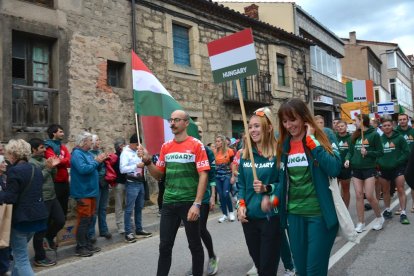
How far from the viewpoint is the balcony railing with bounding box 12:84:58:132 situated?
8.78m

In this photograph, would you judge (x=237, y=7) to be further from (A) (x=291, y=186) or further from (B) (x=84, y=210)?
(A) (x=291, y=186)

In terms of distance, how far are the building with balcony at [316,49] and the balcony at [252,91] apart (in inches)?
48.6

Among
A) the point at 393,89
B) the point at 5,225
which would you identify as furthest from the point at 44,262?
the point at 393,89

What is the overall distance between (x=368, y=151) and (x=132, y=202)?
4239 millimetres

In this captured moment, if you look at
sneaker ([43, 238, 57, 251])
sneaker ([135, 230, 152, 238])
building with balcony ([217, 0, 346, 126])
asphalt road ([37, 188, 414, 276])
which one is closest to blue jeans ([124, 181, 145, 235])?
sneaker ([135, 230, 152, 238])

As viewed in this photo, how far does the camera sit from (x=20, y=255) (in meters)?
4.28

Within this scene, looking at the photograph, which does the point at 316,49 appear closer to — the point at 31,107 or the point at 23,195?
the point at 31,107

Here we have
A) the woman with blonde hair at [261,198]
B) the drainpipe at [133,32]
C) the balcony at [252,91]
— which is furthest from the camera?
the balcony at [252,91]

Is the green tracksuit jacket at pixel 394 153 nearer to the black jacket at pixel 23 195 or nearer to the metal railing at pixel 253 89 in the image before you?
the black jacket at pixel 23 195

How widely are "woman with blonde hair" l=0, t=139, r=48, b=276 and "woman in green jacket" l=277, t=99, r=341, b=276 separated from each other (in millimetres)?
2773

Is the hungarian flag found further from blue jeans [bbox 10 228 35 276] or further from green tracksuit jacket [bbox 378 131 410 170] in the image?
green tracksuit jacket [bbox 378 131 410 170]

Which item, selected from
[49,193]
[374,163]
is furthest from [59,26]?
[374,163]

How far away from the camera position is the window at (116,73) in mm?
11047

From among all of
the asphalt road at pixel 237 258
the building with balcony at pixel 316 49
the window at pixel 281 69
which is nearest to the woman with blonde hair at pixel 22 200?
the asphalt road at pixel 237 258
